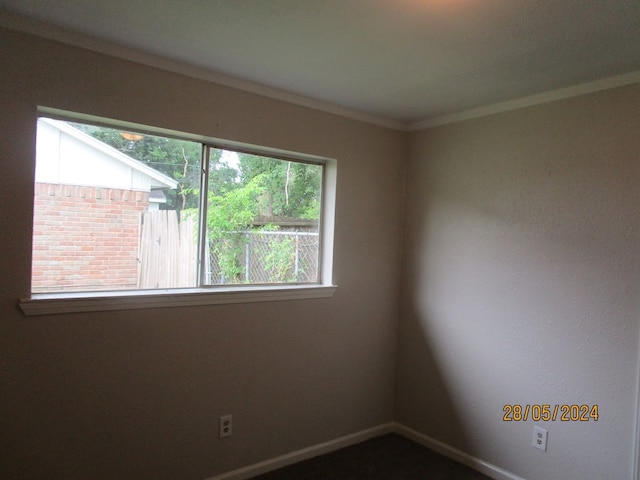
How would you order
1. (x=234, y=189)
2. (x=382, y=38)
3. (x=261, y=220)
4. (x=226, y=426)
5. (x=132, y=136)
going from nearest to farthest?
(x=382, y=38)
(x=132, y=136)
(x=226, y=426)
(x=234, y=189)
(x=261, y=220)

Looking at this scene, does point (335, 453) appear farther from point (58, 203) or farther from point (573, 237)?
point (58, 203)

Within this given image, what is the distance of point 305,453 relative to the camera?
268 cm

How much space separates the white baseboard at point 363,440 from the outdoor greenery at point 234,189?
1101 millimetres

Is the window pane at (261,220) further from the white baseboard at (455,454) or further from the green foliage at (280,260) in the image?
the white baseboard at (455,454)

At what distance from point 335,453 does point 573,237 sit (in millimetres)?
1976

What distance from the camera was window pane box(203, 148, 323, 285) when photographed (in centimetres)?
Result: 242

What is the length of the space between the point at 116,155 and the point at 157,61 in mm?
508

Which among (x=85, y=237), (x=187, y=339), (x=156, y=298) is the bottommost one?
(x=187, y=339)

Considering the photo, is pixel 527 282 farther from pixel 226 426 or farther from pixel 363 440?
pixel 226 426

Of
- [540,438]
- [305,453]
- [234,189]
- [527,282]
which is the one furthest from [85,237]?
[540,438]

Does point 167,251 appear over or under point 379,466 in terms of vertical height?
over

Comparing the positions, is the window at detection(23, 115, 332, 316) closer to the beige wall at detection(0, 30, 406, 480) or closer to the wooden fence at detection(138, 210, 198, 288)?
the wooden fence at detection(138, 210, 198, 288)

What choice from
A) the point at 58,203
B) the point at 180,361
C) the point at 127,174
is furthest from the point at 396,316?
the point at 58,203

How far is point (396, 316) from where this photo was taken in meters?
3.16
